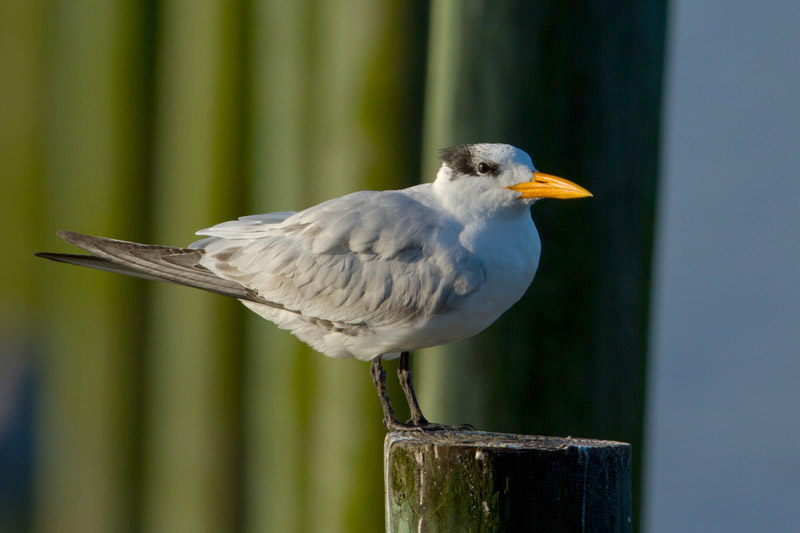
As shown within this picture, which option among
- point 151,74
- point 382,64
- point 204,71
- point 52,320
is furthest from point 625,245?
point 52,320

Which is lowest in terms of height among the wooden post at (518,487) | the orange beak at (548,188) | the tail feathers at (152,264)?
the wooden post at (518,487)

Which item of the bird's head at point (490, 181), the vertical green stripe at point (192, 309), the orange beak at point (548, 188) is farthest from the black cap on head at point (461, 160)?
the vertical green stripe at point (192, 309)

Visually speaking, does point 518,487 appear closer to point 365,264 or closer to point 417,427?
point 417,427

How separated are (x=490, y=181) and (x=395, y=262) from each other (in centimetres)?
30

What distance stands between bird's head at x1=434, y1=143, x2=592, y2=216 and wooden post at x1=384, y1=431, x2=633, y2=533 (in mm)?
602

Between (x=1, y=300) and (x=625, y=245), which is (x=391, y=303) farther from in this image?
(x=1, y=300)

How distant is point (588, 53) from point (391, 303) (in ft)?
4.33

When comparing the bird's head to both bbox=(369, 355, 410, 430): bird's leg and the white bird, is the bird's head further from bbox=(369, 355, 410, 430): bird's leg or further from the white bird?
bbox=(369, 355, 410, 430): bird's leg

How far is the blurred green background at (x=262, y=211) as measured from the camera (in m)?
2.86

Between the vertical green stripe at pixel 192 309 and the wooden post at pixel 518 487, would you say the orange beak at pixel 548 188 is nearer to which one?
the wooden post at pixel 518 487

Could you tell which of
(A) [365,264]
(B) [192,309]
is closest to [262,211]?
(B) [192,309]

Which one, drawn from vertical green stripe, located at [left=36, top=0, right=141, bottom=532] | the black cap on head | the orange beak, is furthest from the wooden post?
vertical green stripe, located at [left=36, top=0, right=141, bottom=532]

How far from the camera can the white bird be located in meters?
2.00

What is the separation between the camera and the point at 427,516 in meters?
1.71
